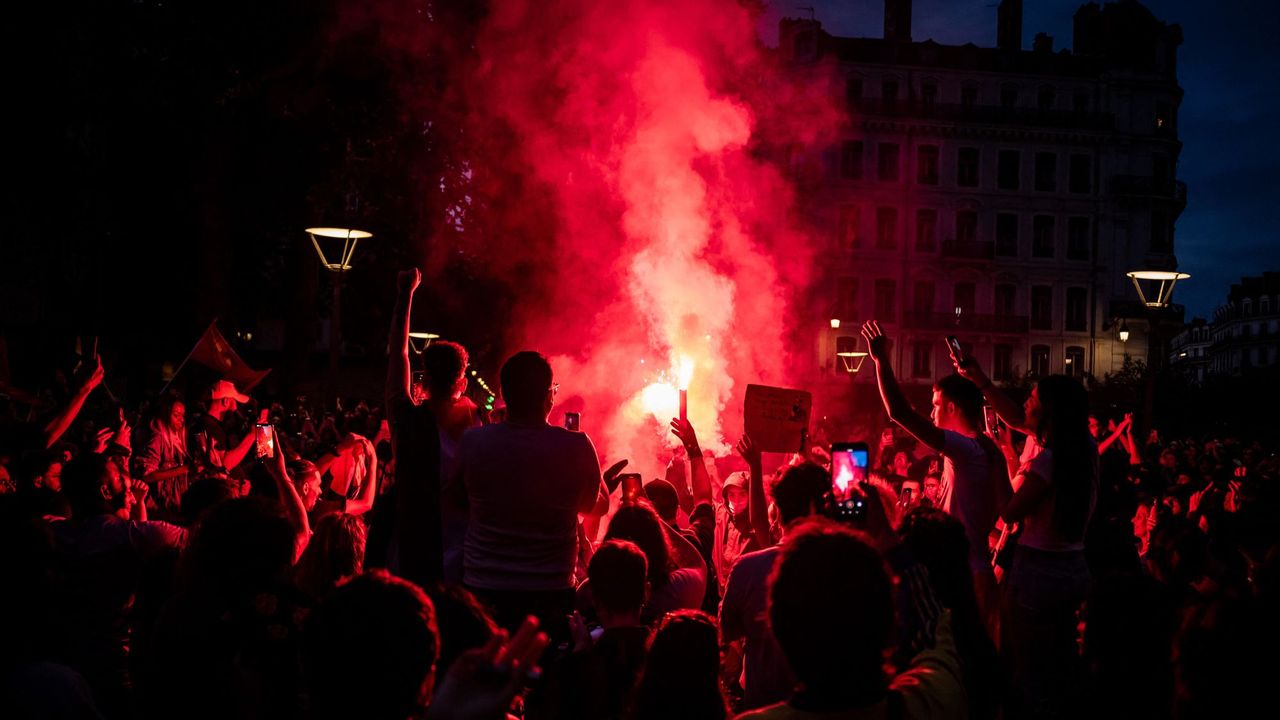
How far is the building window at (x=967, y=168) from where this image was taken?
173ft

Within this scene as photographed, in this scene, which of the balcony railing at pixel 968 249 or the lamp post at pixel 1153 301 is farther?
the balcony railing at pixel 968 249

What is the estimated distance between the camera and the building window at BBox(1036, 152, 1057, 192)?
53.1 metres

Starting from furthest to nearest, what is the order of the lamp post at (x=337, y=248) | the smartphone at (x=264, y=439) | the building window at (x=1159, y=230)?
the building window at (x=1159, y=230)
the lamp post at (x=337, y=248)
the smartphone at (x=264, y=439)

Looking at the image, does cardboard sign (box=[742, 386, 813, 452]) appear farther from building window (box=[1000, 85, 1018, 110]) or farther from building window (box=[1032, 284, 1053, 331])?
building window (box=[1000, 85, 1018, 110])

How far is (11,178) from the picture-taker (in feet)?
59.3

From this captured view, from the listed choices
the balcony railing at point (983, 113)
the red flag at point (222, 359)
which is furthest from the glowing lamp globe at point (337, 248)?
the balcony railing at point (983, 113)

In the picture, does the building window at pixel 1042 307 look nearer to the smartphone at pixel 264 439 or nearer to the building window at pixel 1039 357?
the building window at pixel 1039 357

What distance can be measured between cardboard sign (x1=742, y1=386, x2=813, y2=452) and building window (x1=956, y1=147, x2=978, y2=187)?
164 ft

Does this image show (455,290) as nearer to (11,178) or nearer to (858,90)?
(11,178)

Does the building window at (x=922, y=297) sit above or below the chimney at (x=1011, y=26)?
below

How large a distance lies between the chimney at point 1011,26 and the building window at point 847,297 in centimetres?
1670

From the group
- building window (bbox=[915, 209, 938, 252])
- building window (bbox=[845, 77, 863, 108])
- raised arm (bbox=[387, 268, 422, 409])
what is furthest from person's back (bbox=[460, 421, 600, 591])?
building window (bbox=[845, 77, 863, 108])

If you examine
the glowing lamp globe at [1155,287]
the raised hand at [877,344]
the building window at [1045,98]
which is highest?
the building window at [1045,98]

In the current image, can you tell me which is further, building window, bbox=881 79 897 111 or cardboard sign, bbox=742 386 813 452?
building window, bbox=881 79 897 111
